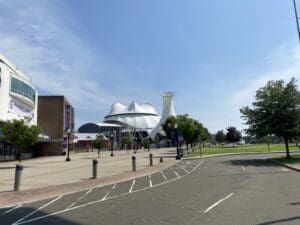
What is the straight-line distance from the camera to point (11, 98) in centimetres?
4938

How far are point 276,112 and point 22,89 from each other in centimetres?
3671

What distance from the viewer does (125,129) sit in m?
194

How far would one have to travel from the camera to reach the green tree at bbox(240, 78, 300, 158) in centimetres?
3394

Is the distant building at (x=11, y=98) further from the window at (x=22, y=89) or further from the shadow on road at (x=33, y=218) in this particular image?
the shadow on road at (x=33, y=218)

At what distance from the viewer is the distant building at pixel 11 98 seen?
45812mm

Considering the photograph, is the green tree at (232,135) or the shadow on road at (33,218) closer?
the shadow on road at (33,218)

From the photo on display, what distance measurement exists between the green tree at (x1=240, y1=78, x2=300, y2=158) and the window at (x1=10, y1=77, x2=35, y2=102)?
102 ft

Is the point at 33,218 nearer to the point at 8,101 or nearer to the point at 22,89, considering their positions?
the point at 8,101

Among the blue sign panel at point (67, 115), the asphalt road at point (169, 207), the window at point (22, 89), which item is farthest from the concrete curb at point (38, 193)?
the blue sign panel at point (67, 115)

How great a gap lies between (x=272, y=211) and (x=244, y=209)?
74 centimetres

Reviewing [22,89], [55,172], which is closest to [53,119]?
[22,89]

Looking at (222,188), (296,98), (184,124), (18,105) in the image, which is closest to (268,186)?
(222,188)

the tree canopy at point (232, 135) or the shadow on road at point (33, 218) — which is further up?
the tree canopy at point (232, 135)

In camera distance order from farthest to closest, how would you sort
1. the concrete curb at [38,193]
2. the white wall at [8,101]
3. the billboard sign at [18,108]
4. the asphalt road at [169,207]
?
the billboard sign at [18,108] → the white wall at [8,101] → the concrete curb at [38,193] → the asphalt road at [169,207]
